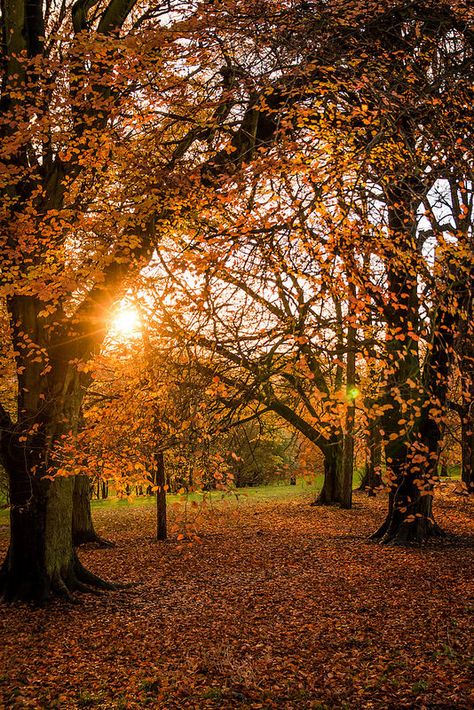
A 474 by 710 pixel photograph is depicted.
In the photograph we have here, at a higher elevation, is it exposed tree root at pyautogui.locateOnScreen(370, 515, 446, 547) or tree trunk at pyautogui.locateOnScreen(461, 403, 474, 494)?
tree trunk at pyautogui.locateOnScreen(461, 403, 474, 494)

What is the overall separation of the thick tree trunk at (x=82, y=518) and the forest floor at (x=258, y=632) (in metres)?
2.03

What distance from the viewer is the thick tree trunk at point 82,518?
54.3 feet

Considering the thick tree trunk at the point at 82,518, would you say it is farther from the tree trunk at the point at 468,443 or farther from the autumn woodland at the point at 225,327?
the tree trunk at the point at 468,443

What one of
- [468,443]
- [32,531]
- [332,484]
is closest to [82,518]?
[32,531]

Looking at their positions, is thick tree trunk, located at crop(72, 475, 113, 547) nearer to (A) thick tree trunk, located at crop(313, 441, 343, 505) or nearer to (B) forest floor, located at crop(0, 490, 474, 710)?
(B) forest floor, located at crop(0, 490, 474, 710)

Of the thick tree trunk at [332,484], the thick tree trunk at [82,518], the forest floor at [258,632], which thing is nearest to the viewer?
the forest floor at [258,632]

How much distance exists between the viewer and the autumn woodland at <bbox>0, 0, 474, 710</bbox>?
5402 millimetres

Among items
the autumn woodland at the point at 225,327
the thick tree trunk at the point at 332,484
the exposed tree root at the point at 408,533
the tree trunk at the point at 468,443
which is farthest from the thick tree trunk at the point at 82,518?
the tree trunk at the point at 468,443

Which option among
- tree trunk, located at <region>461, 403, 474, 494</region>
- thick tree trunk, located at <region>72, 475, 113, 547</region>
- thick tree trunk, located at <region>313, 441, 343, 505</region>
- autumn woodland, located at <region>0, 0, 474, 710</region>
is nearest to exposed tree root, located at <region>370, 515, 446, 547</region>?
autumn woodland, located at <region>0, 0, 474, 710</region>

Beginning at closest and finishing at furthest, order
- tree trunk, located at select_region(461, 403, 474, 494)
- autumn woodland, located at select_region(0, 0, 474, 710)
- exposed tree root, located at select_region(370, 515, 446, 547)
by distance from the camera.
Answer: autumn woodland, located at select_region(0, 0, 474, 710)
tree trunk, located at select_region(461, 403, 474, 494)
exposed tree root, located at select_region(370, 515, 446, 547)

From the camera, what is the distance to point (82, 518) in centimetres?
1695

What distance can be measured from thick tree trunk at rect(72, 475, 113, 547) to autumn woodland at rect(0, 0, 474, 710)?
73.8 inches

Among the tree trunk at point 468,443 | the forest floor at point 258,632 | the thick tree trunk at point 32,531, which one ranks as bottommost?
the forest floor at point 258,632

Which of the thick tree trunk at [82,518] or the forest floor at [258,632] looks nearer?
the forest floor at [258,632]
